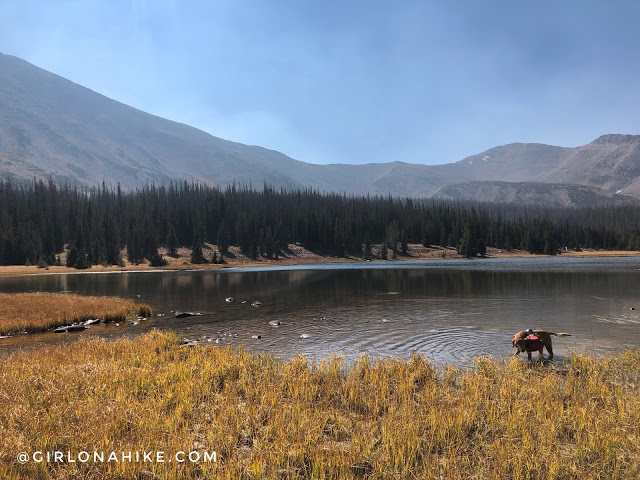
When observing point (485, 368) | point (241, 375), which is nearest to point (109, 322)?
point (241, 375)

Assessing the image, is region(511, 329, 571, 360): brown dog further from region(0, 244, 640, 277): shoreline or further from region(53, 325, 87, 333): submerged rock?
region(0, 244, 640, 277): shoreline

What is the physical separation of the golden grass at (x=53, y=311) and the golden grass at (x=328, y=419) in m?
16.7

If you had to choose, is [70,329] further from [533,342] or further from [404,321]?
[533,342]

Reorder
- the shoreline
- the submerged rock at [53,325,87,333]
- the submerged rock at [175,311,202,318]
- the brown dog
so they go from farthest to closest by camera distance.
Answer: the shoreline < the submerged rock at [175,311,202,318] < the submerged rock at [53,325,87,333] < the brown dog

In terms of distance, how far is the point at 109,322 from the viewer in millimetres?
34969

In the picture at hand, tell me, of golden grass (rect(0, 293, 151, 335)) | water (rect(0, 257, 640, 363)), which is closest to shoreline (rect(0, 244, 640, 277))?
water (rect(0, 257, 640, 363))

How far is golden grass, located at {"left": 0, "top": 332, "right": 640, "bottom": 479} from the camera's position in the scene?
8.33m

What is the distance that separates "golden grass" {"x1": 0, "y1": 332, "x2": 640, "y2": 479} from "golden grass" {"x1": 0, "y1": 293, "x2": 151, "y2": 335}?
1674cm

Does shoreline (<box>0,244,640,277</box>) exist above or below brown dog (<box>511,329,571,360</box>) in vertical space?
below

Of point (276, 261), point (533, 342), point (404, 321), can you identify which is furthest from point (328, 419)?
point (276, 261)

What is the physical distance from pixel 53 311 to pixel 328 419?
33399 mm

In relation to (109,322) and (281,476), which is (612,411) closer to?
(281,476)

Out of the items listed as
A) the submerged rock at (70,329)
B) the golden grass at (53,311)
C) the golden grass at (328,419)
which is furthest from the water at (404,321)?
the golden grass at (328,419)

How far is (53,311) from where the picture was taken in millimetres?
34719
